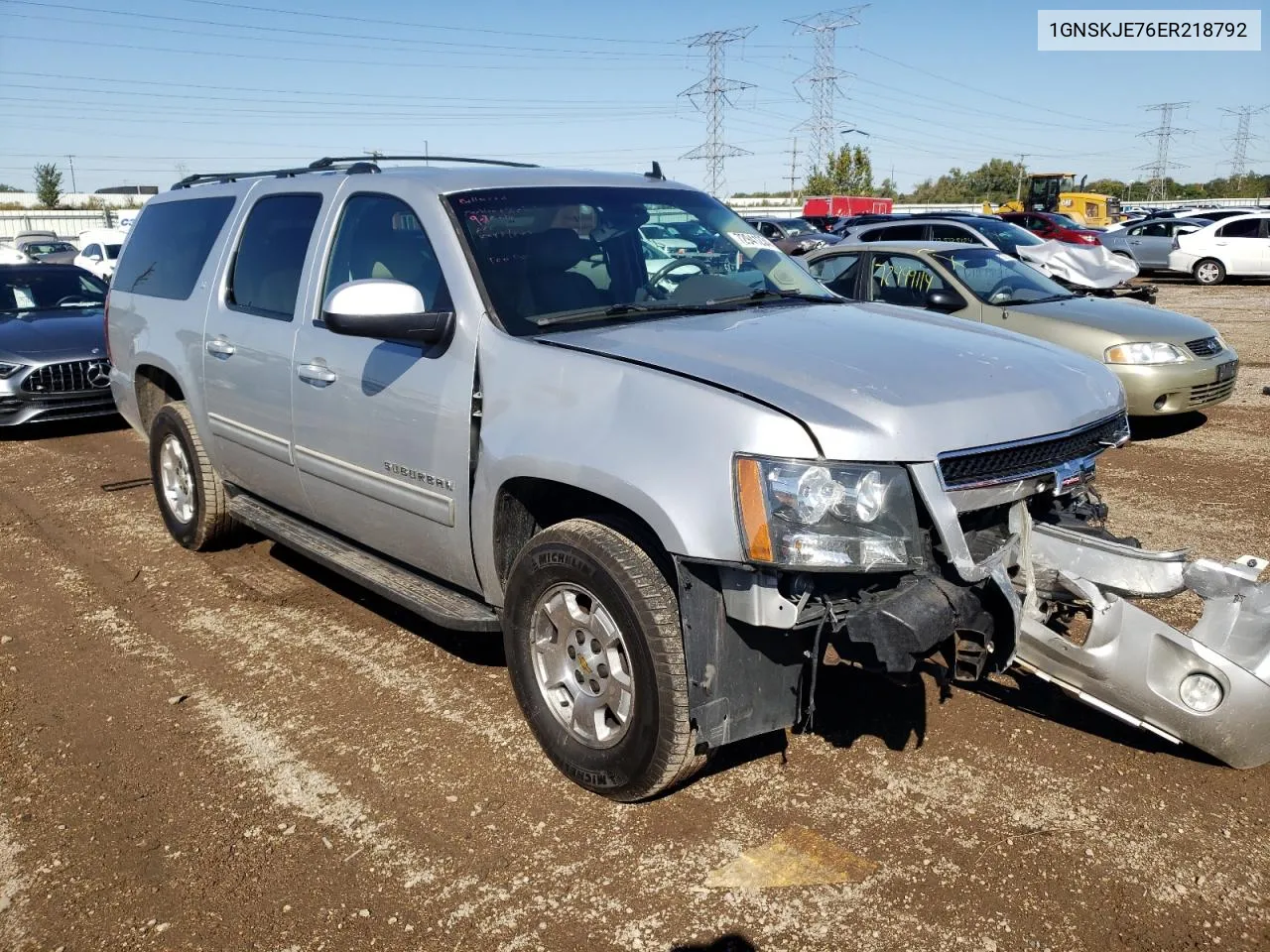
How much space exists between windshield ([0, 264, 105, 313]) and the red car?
17.9 m

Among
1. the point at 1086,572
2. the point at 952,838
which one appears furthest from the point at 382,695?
the point at 1086,572

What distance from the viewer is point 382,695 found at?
4094 mm

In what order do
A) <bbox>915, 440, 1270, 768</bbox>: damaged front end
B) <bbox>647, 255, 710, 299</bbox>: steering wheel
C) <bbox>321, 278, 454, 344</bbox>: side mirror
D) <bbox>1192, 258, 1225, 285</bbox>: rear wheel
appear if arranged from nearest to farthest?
<bbox>915, 440, 1270, 768</bbox>: damaged front end
<bbox>321, 278, 454, 344</bbox>: side mirror
<bbox>647, 255, 710, 299</bbox>: steering wheel
<bbox>1192, 258, 1225, 285</bbox>: rear wheel

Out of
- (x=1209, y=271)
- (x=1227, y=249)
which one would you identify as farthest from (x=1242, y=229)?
(x=1209, y=271)

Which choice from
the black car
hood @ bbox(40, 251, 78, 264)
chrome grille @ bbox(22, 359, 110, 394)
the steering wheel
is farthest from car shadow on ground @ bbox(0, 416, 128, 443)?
hood @ bbox(40, 251, 78, 264)

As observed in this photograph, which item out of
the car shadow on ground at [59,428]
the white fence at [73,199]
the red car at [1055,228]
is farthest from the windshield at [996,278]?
the white fence at [73,199]

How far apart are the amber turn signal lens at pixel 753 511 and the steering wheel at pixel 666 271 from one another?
4.54ft

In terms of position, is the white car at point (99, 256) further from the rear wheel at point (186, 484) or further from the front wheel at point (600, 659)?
the front wheel at point (600, 659)

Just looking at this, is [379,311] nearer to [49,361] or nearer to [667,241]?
[667,241]

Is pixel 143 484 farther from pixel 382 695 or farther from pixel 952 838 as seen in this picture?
pixel 952 838

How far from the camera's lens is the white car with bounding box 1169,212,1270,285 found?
75.1ft

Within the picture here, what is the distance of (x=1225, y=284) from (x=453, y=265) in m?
24.8

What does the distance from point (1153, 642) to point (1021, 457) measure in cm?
64

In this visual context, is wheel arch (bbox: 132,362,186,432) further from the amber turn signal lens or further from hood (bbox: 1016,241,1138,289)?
hood (bbox: 1016,241,1138,289)
